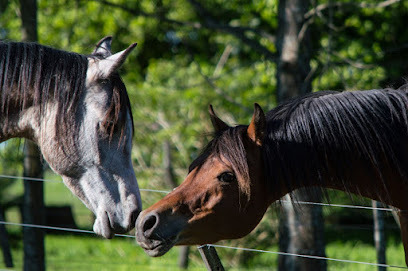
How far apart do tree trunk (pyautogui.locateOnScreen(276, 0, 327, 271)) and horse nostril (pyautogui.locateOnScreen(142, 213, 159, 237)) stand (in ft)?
8.39

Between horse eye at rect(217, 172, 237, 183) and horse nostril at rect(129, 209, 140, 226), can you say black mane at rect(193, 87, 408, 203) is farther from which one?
horse nostril at rect(129, 209, 140, 226)

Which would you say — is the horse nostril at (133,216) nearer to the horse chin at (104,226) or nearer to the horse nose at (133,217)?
the horse nose at (133,217)

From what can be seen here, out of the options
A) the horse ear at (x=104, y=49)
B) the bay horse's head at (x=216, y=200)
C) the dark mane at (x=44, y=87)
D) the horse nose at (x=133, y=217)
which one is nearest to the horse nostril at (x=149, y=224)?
the bay horse's head at (x=216, y=200)

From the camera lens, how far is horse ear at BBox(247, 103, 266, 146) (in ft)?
8.75

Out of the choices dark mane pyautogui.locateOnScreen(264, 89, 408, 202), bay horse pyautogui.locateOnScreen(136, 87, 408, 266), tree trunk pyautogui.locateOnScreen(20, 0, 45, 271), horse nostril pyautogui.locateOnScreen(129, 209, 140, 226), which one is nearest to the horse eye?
bay horse pyautogui.locateOnScreen(136, 87, 408, 266)

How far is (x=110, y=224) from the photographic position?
2.91m

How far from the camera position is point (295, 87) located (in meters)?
5.24

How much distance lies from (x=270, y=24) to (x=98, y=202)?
24.0ft

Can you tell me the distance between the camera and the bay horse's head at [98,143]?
291 centimetres

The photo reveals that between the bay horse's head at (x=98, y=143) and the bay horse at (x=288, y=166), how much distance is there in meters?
0.32

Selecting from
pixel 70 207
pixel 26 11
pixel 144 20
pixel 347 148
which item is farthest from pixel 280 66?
pixel 70 207

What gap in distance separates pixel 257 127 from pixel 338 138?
1.28 ft

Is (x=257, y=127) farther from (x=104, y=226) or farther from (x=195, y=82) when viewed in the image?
(x=195, y=82)

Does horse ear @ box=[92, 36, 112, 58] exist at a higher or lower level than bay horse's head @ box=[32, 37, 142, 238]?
higher
